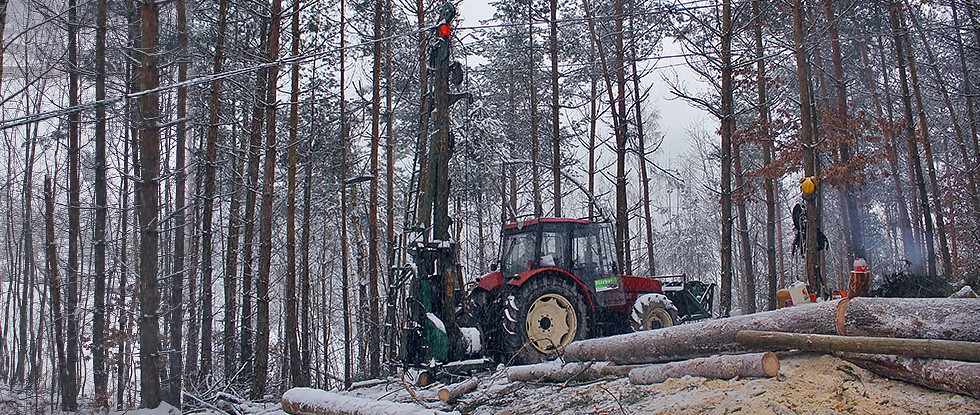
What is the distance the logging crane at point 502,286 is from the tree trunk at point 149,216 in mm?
3651

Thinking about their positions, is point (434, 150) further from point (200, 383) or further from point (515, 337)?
point (200, 383)

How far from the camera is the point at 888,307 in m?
4.83

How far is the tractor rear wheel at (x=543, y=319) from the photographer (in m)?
9.00

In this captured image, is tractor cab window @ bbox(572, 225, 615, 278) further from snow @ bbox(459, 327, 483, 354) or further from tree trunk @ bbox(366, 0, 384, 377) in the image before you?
tree trunk @ bbox(366, 0, 384, 377)

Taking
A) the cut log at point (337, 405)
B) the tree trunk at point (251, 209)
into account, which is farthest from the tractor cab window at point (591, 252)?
the tree trunk at point (251, 209)

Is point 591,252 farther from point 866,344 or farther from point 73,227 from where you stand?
point 73,227

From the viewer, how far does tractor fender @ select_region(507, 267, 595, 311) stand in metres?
9.09

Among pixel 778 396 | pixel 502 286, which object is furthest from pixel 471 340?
pixel 778 396

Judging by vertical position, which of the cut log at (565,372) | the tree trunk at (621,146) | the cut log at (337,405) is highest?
the tree trunk at (621,146)

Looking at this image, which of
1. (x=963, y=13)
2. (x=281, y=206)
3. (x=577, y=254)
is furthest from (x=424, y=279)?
(x=963, y=13)

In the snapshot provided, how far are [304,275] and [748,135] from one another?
10.7 metres

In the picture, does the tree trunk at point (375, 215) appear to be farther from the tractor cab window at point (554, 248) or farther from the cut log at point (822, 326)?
the cut log at point (822, 326)

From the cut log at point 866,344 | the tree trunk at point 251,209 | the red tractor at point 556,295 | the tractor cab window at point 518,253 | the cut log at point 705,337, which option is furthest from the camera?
the tree trunk at point 251,209

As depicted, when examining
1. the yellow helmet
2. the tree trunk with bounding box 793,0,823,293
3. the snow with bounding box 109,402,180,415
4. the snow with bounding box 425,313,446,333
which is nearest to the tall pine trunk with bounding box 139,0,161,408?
the snow with bounding box 109,402,180,415
